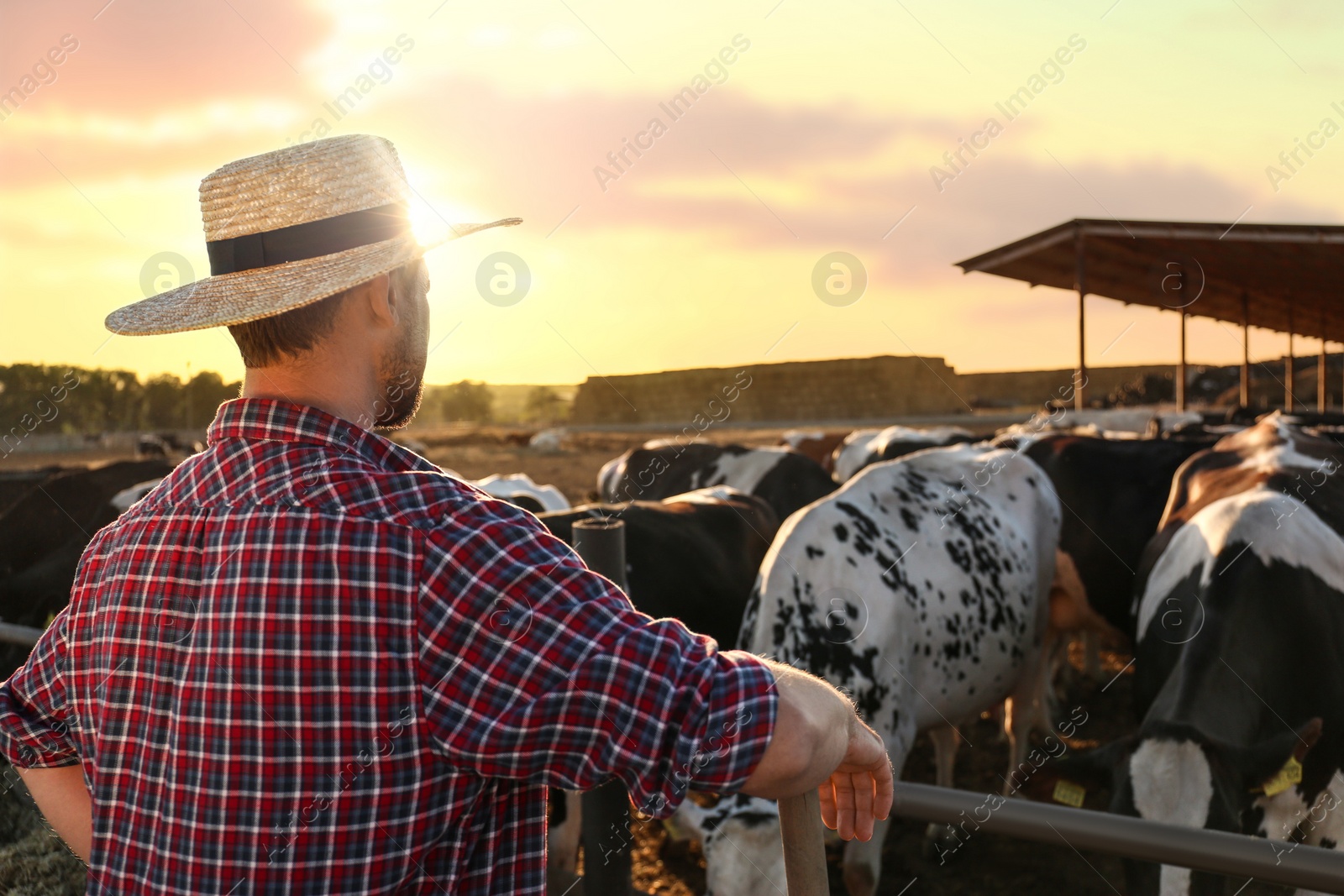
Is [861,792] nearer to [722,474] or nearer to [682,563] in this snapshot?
[682,563]

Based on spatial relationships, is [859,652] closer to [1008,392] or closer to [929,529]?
[929,529]

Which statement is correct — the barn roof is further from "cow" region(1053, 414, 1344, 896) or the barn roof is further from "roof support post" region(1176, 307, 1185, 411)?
"cow" region(1053, 414, 1344, 896)

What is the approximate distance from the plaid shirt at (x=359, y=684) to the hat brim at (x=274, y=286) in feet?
0.41

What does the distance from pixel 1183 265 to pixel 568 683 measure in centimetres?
1674

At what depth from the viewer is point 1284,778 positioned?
8.64 feet

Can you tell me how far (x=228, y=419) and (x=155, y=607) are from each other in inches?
9.2

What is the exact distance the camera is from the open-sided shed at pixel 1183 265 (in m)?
11.7

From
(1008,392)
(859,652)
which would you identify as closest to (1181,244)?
(859,652)

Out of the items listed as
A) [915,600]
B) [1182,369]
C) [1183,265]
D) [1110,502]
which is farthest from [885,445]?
[1182,369]

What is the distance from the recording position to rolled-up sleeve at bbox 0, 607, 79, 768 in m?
1.20

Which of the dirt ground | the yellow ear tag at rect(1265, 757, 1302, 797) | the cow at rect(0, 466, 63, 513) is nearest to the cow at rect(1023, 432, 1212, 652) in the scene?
the dirt ground

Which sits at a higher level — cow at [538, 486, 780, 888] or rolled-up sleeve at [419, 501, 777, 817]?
rolled-up sleeve at [419, 501, 777, 817]

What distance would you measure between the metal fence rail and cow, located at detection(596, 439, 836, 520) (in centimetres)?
603

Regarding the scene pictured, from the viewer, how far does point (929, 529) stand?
477 centimetres
